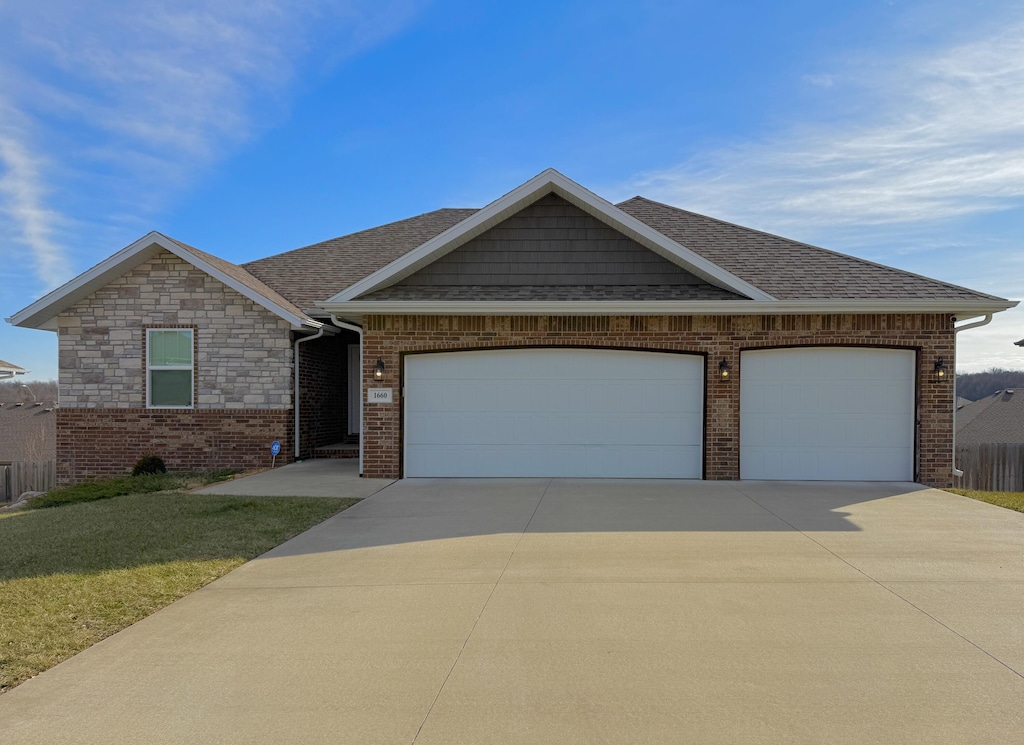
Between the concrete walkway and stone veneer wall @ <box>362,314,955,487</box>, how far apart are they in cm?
68

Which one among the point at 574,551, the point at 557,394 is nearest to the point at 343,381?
the point at 557,394

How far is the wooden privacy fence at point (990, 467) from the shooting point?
1368cm

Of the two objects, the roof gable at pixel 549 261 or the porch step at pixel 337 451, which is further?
the porch step at pixel 337 451

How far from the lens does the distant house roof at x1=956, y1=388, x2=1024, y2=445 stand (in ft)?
66.7

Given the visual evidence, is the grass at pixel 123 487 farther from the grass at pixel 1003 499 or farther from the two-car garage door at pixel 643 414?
the grass at pixel 1003 499

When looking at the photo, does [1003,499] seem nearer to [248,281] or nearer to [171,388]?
[248,281]

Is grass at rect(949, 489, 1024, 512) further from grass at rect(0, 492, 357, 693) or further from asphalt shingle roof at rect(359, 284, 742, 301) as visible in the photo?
grass at rect(0, 492, 357, 693)

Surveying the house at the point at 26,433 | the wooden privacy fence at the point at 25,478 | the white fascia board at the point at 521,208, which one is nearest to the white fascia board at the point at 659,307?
the white fascia board at the point at 521,208

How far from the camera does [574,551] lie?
724 centimetres

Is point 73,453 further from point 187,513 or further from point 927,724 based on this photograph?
point 927,724

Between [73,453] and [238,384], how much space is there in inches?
149

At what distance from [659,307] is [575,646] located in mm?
7674

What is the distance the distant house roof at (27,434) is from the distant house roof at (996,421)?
89.0 ft

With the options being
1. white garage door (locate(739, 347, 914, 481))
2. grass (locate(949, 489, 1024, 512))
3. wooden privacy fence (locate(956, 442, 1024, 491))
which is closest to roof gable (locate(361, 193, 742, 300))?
white garage door (locate(739, 347, 914, 481))
